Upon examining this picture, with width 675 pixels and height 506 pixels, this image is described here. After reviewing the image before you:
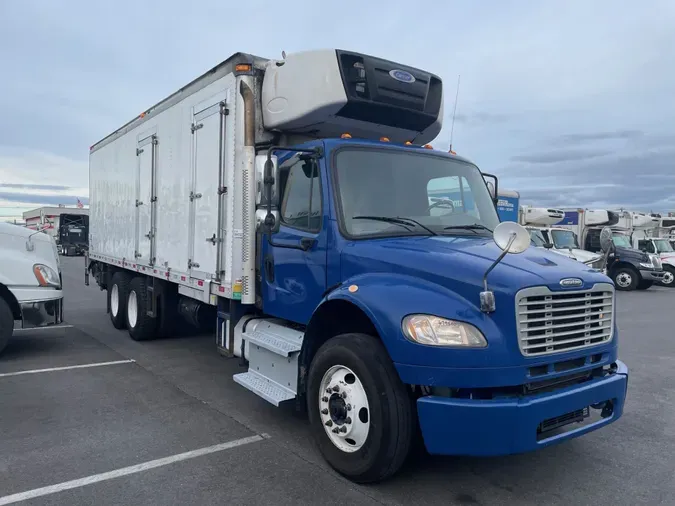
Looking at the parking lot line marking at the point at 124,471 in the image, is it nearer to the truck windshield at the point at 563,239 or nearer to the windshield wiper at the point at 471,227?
the windshield wiper at the point at 471,227

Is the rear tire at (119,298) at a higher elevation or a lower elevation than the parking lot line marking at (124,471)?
higher

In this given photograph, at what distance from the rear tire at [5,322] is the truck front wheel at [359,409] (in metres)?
5.09

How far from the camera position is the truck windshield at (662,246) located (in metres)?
23.0

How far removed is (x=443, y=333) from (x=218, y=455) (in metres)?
2.12

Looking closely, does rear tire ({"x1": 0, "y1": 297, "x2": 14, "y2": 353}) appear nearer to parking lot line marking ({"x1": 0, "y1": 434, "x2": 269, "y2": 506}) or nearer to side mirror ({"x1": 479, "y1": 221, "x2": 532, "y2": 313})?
parking lot line marking ({"x1": 0, "y1": 434, "x2": 269, "y2": 506})

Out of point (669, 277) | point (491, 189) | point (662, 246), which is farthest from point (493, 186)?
point (662, 246)

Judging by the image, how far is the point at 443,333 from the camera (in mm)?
3412

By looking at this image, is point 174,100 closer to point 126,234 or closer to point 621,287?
point 126,234

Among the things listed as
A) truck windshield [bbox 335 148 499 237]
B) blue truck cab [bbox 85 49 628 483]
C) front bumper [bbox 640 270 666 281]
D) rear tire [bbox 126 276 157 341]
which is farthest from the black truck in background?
truck windshield [bbox 335 148 499 237]

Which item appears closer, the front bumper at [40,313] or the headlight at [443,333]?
the headlight at [443,333]

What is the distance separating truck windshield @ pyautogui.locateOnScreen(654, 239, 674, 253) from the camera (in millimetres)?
23000

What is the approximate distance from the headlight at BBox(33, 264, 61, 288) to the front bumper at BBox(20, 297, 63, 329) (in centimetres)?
24

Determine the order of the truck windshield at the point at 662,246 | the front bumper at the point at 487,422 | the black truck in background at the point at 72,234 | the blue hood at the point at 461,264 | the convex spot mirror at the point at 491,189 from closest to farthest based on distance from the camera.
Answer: the front bumper at the point at 487,422 < the blue hood at the point at 461,264 < the convex spot mirror at the point at 491,189 < the truck windshield at the point at 662,246 < the black truck in background at the point at 72,234

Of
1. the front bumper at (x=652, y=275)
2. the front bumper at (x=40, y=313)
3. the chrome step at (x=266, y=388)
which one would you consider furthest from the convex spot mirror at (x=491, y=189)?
the front bumper at (x=652, y=275)
